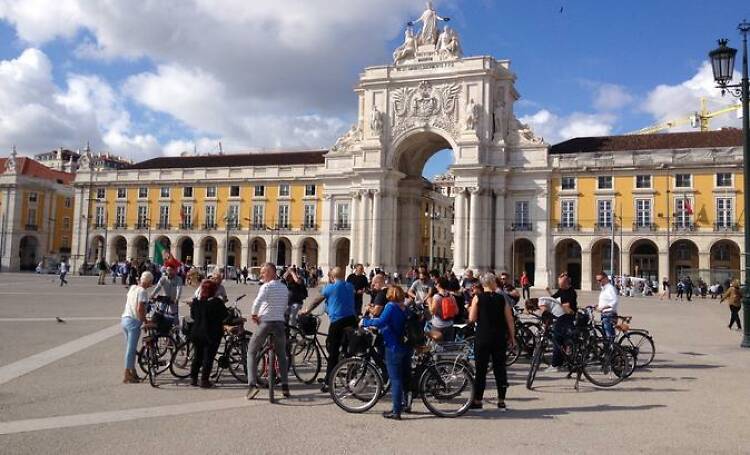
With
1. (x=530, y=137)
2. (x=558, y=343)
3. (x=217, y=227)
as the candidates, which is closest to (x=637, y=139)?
(x=530, y=137)

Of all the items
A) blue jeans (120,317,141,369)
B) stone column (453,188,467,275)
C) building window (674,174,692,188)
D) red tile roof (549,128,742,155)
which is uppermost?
red tile roof (549,128,742,155)

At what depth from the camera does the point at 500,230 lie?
5450cm

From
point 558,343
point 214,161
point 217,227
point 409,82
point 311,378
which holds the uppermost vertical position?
point 409,82

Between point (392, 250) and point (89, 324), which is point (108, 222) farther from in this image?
point (89, 324)

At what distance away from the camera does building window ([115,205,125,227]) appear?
71.6 meters

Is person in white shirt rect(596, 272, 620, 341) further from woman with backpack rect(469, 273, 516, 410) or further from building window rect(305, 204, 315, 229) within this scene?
building window rect(305, 204, 315, 229)

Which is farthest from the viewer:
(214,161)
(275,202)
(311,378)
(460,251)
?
(214,161)

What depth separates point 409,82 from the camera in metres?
57.5

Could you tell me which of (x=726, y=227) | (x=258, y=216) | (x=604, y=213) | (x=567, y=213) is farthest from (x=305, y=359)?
(x=258, y=216)

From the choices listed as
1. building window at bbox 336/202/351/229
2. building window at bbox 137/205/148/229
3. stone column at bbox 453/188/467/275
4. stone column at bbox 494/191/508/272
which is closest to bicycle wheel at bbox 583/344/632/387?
stone column at bbox 453/188/467/275

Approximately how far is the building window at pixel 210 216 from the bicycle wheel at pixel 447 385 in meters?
60.8

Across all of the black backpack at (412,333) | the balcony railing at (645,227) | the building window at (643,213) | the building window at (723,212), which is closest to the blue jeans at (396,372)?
the black backpack at (412,333)

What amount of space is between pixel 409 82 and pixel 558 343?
48455 millimetres

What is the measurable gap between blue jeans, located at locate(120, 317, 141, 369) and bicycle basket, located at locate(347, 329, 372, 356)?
12.0ft
